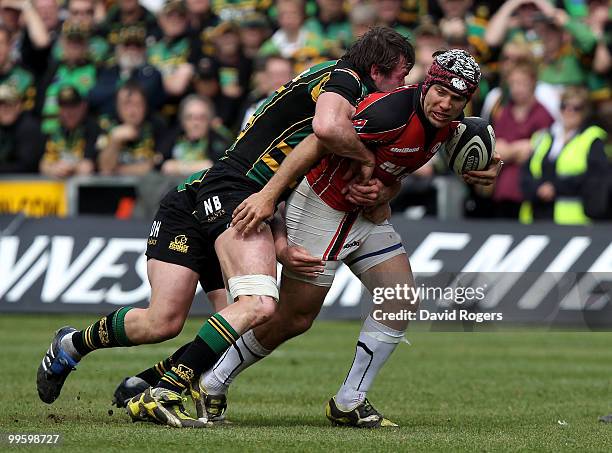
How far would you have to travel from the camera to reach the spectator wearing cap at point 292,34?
18578 millimetres

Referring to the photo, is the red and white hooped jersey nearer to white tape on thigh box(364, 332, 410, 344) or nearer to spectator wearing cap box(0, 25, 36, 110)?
white tape on thigh box(364, 332, 410, 344)

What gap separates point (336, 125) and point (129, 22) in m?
13.5

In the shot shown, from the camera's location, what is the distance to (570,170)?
1616cm

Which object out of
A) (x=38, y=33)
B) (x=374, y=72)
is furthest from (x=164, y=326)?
(x=38, y=33)

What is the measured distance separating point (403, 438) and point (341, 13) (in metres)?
11.7

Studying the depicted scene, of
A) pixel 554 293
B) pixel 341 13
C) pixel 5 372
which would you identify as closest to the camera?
pixel 5 372

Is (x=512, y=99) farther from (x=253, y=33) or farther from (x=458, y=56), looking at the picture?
(x=458, y=56)

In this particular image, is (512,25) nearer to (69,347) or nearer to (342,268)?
(342,268)

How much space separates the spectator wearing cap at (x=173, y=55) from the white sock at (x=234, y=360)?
10801 mm

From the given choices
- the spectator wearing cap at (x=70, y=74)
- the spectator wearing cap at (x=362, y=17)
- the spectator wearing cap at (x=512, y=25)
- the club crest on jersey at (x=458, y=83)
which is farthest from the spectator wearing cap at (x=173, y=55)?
the club crest on jersey at (x=458, y=83)

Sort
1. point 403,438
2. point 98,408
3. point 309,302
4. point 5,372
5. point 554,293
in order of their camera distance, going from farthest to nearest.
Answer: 1. point 554,293
2. point 5,372
3. point 98,408
4. point 309,302
5. point 403,438

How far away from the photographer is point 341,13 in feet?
61.2

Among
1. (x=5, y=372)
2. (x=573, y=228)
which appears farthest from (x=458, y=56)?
(x=573, y=228)

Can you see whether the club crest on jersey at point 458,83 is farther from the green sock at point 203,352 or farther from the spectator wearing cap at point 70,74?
the spectator wearing cap at point 70,74
